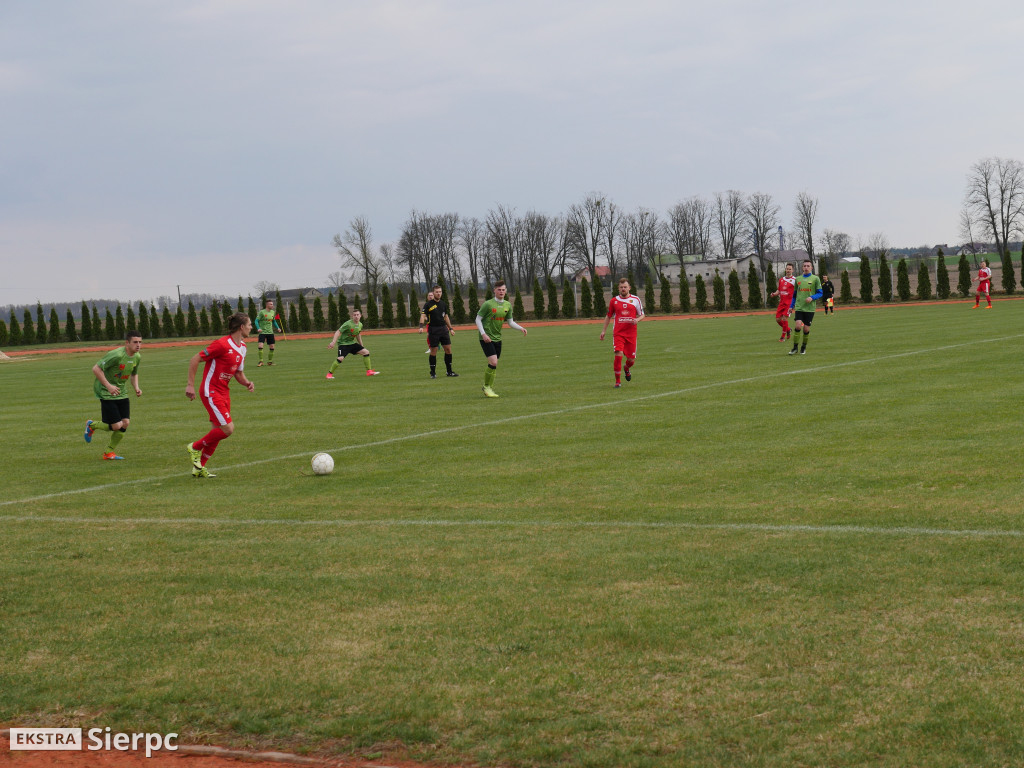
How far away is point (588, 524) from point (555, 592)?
191 cm

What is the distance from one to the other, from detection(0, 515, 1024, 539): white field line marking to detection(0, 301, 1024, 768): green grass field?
39 millimetres

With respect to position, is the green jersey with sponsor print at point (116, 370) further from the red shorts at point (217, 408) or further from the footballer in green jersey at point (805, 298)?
the footballer in green jersey at point (805, 298)

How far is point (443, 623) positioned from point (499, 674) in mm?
848

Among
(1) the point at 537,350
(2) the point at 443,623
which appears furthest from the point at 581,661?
(1) the point at 537,350

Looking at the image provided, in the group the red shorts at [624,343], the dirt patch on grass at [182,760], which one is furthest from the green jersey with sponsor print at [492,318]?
the dirt patch on grass at [182,760]

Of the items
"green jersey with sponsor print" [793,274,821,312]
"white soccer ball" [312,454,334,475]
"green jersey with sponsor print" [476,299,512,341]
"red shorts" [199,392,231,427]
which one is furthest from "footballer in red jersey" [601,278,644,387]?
"red shorts" [199,392,231,427]

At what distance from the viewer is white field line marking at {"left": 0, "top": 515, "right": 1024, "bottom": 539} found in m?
6.95

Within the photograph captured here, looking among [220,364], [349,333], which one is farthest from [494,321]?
[220,364]

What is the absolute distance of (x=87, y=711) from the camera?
15.3 feet

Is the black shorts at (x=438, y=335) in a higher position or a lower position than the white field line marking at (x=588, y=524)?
higher

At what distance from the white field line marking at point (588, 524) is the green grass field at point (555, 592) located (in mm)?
39

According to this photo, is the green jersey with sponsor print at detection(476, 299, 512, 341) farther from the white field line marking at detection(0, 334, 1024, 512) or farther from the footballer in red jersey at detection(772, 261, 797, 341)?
the footballer in red jersey at detection(772, 261, 797, 341)

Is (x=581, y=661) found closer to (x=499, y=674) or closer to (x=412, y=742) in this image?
(x=499, y=674)

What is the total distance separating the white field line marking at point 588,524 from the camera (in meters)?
6.95
